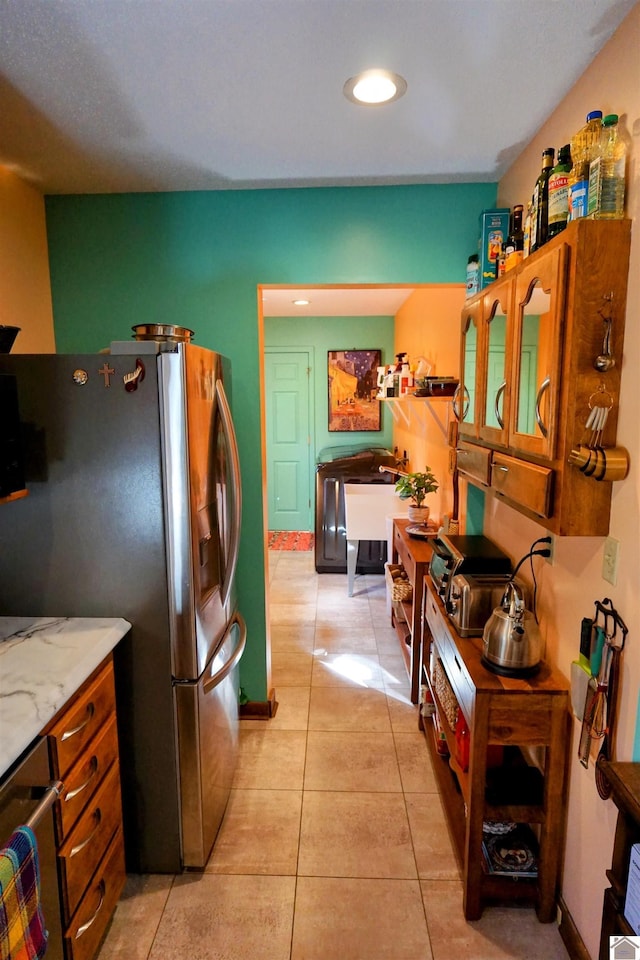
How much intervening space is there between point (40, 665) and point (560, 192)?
1.79m

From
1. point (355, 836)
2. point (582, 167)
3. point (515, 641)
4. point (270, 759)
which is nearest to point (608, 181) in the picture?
point (582, 167)

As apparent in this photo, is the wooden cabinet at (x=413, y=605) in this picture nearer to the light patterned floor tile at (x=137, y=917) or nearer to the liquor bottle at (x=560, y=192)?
the light patterned floor tile at (x=137, y=917)

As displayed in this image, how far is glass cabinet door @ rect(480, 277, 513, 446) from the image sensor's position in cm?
155

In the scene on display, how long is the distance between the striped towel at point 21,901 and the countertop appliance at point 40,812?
46 mm

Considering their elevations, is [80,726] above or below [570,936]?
above

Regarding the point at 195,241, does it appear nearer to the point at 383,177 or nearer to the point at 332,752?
the point at 383,177

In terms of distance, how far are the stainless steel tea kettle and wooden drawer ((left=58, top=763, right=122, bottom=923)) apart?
3.92ft

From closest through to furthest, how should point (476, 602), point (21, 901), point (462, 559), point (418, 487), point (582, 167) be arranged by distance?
point (21, 901) → point (582, 167) → point (476, 602) → point (462, 559) → point (418, 487)

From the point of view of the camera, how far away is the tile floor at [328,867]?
4.95 feet

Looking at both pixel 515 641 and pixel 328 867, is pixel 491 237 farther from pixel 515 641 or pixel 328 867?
pixel 328 867

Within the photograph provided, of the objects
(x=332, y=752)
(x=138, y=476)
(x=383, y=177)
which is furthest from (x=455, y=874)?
(x=383, y=177)

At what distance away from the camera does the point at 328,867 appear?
176cm

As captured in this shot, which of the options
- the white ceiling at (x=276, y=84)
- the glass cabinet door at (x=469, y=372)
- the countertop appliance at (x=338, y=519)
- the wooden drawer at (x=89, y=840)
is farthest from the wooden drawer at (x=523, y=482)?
the countertop appliance at (x=338, y=519)

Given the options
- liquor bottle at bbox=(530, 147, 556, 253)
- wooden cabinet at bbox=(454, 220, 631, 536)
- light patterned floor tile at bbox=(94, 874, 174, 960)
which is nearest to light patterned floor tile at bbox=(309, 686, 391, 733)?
light patterned floor tile at bbox=(94, 874, 174, 960)
